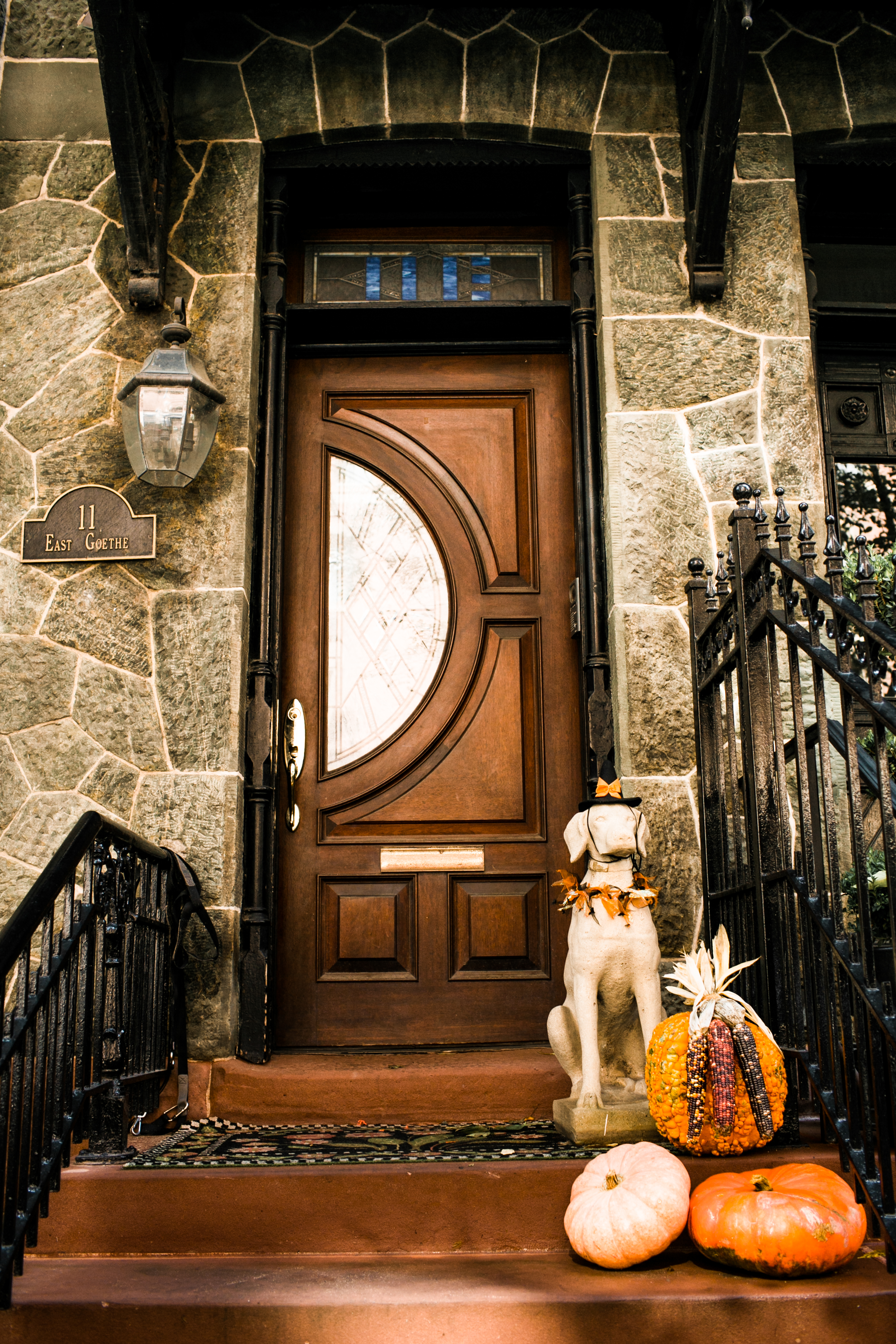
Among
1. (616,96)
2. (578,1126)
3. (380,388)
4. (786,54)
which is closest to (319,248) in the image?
(380,388)

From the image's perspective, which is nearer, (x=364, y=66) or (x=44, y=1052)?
(x=44, y=1052)

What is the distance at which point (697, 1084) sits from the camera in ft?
9.44

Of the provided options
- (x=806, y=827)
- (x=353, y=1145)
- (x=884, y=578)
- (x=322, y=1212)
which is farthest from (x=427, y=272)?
(x=322, y=1212)

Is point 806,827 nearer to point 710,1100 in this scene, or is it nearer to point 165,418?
point 710,1100

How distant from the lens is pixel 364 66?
4.95m

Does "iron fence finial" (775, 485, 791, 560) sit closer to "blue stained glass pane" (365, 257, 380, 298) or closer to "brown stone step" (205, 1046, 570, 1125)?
"brown stone step" (205, 1046, 570, 1125)

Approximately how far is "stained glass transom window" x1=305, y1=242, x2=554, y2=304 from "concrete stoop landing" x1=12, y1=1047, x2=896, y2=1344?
→ 11.9 ft

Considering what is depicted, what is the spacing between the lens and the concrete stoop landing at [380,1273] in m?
2.44

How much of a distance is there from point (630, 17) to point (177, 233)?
7.18 feet

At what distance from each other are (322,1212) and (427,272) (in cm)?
388

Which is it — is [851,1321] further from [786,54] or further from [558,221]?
[786,54]

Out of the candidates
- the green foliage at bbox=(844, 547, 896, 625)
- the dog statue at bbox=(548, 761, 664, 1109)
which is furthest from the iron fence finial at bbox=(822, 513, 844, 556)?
the green foliage at bbox=(844, 547, 896, 625)

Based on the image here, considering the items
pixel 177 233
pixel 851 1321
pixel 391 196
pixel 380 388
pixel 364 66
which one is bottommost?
pixel 851 1321

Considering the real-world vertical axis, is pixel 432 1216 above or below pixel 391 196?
below
